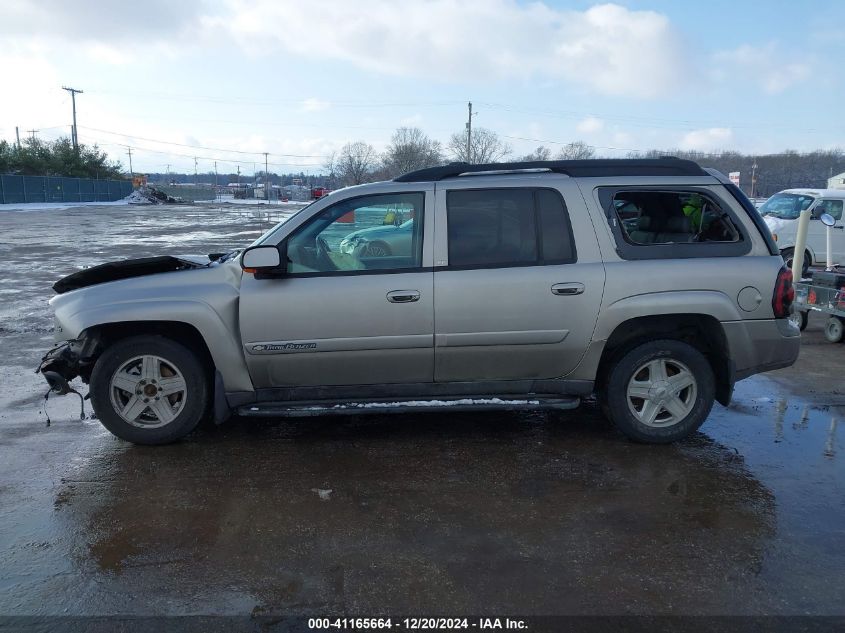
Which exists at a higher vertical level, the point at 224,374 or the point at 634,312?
the point at 634,312

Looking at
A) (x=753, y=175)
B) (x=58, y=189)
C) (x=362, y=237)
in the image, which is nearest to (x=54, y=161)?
(x=58, y=189)

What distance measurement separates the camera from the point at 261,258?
434 cm

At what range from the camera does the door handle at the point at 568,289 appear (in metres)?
4.55

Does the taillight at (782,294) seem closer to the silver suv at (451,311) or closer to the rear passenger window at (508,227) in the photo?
the silver suv at (451,311)

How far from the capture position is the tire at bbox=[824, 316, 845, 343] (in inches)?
332

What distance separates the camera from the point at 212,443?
4895 millimetres

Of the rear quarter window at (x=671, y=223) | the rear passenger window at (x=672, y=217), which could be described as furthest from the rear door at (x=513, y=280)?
the rear passenger window at (x=672, y=217)

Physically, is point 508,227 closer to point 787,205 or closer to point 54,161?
point 787,205

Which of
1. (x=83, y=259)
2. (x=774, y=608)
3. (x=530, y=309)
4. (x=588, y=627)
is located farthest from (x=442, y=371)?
(x=83, y=259)

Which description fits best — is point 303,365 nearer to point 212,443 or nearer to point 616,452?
point 212,443

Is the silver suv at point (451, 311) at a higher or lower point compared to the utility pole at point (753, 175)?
lower

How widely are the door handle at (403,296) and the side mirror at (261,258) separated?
2.62 feet

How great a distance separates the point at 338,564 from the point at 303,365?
162 centimetres

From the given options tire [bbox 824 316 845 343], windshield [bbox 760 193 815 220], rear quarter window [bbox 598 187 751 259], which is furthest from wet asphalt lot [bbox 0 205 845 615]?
windshield [bbox 760 193 815 220]
